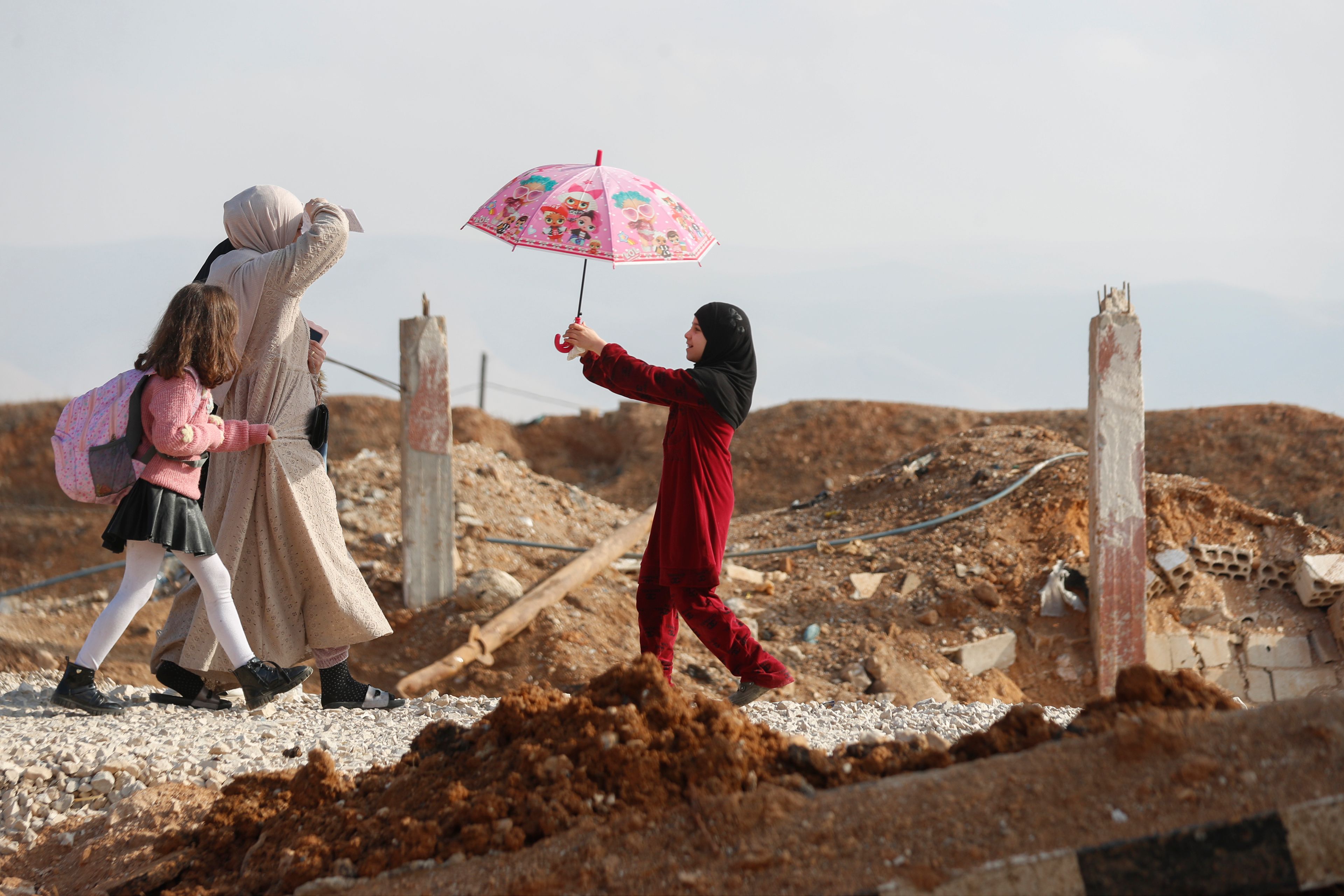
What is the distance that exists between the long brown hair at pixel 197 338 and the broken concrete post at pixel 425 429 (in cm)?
311

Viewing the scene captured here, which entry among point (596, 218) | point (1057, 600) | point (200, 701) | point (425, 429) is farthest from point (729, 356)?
point (1057, 600)

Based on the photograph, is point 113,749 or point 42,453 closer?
point 113,749

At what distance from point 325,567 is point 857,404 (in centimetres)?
1441

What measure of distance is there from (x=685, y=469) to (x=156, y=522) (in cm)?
207

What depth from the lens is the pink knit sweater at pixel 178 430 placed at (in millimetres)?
3947

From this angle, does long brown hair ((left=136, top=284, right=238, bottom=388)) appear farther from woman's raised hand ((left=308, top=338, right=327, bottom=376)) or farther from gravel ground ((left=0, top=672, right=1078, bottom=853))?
gravel ground ((left=0, top=672, right=1078, bottom=853))

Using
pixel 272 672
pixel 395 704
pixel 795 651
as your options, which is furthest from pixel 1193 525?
pixel 272 672

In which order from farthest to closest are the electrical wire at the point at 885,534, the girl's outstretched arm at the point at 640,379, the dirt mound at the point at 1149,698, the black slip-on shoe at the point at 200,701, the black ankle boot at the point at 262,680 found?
1. the electrical wire at the point at 885,534
2. the black slip-on shoe at the point at 200,701
3. the black ankle boot at the point at 262,680
4. the girl's outstretched arm at the point at 640,379
5. the dirt mound at the point at 1149,698

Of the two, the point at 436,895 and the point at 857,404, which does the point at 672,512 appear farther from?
the point at 857,404

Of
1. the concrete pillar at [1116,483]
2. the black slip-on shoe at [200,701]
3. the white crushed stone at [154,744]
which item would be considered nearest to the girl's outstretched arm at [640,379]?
the white crushed stone at [154,744]

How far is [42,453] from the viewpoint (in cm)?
1841

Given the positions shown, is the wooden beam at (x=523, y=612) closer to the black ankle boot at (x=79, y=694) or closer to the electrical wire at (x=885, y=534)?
the electrical wire at (x=885, y=534)

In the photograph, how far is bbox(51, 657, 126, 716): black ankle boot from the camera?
14.1 feet

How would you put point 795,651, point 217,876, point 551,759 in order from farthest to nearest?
point 795,651, point 217,876, point 551,759
